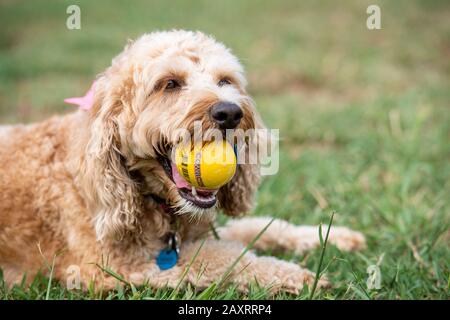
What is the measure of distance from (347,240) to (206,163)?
5.01 ft

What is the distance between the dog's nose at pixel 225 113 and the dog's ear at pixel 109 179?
612 mm

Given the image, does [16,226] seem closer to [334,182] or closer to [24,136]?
[24,136]

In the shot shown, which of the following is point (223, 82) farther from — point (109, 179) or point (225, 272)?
point (225, 272)

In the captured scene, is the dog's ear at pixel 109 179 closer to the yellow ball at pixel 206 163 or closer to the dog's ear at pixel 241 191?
the yellow ball at pixel 206 163

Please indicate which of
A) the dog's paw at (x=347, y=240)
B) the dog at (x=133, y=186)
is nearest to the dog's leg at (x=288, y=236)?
the dog's paw at (x=347, y=240)

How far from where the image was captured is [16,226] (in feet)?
10.8

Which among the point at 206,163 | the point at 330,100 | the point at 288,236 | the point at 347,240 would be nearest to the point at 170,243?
the point at 206,163

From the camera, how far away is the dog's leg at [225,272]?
10.2 feet

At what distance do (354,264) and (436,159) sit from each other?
2.28m

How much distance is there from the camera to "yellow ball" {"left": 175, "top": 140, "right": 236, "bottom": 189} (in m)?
2.88

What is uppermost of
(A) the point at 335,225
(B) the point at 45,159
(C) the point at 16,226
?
(B) the point at 45,159

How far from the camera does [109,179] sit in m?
3.07

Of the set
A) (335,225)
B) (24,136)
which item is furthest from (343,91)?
(24,136)

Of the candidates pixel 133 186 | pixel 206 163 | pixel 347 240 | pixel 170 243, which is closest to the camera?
pixel 206 163
